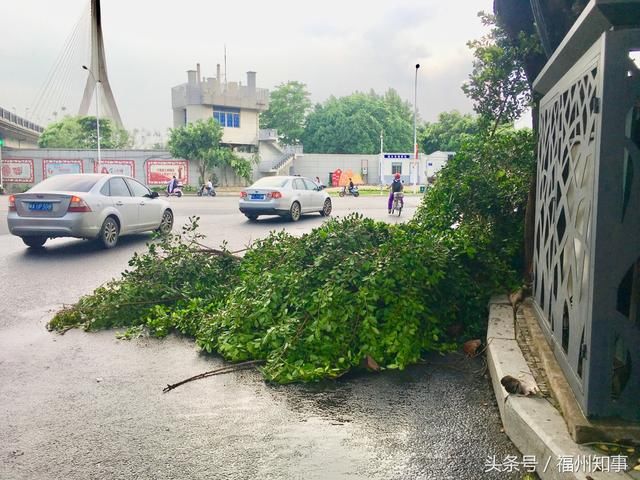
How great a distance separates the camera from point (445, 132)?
210ft

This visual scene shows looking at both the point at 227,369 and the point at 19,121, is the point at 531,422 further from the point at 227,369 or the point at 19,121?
the point at 19,121

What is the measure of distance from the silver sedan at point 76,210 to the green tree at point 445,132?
52.0m

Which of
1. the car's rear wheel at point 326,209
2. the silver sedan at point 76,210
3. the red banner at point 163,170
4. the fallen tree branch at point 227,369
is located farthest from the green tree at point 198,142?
the fallen tree branch at point 227,369

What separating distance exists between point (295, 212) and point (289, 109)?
168ft

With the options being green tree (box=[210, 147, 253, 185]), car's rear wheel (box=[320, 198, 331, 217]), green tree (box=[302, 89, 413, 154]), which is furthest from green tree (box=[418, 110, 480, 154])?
car's rear wheel (box=[320, 198, 331, 217])

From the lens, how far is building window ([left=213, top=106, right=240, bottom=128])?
5172cm

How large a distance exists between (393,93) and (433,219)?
7674cm

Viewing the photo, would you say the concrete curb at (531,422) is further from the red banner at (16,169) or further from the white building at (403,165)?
the white building at (403,165)

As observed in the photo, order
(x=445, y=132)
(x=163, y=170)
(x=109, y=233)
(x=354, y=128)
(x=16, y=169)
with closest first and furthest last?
1. (x=109, y=233)
2. (x=16, y=169)
3. (x=163, y=170)
4. (x=445, y=132)
5. (x=354, y=128)

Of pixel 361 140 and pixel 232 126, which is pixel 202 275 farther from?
pixel 361 140

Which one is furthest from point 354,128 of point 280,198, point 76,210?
point 76,210

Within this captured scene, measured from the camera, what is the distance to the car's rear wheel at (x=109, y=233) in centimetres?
1174

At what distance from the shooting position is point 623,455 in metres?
2.77

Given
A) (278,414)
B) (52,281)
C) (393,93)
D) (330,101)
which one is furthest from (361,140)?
(278,414)
